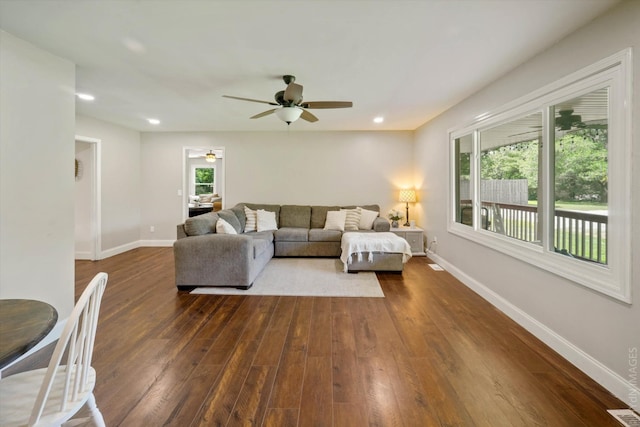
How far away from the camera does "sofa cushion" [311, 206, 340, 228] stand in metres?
5.89

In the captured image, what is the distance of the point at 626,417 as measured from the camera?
1.61 meters

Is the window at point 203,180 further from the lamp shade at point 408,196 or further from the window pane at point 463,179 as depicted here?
the window pane at point 463,179

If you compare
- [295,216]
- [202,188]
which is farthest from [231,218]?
[202,188]

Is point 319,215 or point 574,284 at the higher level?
point 319,215

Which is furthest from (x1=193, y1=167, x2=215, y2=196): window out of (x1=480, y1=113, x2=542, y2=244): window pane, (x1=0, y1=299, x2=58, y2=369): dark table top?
(x1=0, y1=299, x2=58, y2=369): dark table top

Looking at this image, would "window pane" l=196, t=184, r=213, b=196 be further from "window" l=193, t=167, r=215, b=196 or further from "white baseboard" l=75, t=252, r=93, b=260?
"white baseboard" l=75, t=252, r=93, b=260

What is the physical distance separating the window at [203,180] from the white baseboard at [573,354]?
34.1 feet

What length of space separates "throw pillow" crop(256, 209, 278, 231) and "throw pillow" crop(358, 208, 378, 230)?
170 centimetres

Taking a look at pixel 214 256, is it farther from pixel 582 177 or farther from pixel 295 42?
pixel 582 177

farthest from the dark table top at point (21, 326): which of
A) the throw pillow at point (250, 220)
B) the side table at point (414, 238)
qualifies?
the side table at point (414, 238)

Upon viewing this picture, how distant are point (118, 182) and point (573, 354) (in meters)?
6.97

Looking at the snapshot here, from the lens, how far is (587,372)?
199 cm

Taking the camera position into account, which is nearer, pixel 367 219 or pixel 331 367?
pixel 331 367

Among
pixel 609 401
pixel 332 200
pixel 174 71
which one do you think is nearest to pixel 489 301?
pixel 609 401
